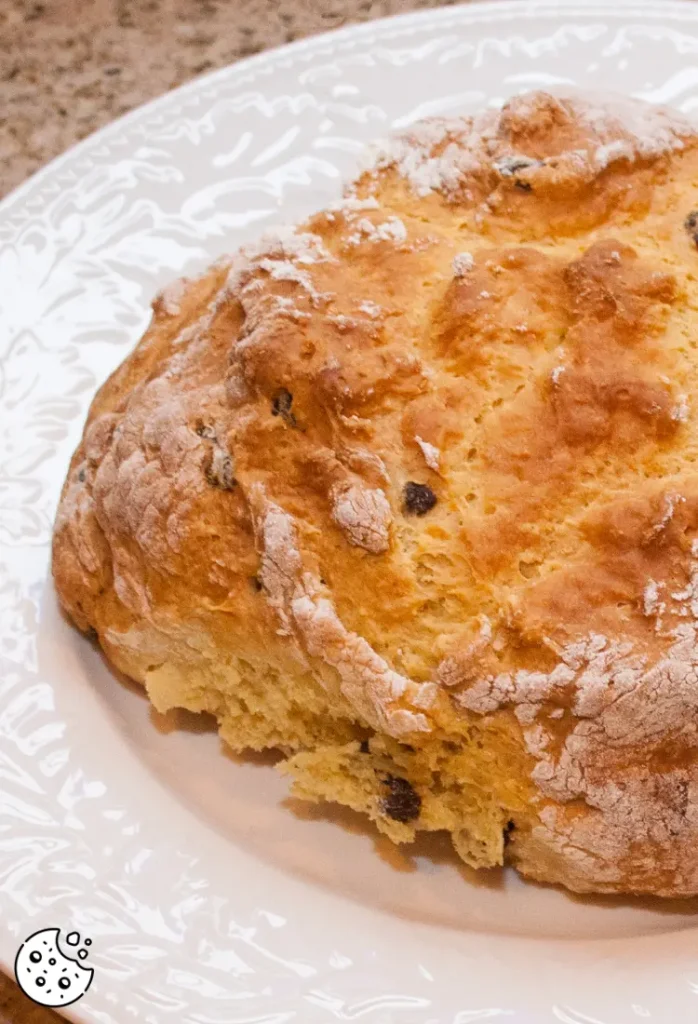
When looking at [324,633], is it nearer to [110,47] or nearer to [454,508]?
[454,508]

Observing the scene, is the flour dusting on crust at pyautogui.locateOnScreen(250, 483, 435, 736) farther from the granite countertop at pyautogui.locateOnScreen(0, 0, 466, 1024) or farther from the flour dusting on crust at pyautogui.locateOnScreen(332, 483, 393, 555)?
the granite countertop at pyautogui.locateOnScreen(0, 0, 466, 1024)

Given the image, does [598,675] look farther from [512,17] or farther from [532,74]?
[512,17]

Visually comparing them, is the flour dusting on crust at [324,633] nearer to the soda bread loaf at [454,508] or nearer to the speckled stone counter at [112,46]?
the soda bread loaf at [454,508]

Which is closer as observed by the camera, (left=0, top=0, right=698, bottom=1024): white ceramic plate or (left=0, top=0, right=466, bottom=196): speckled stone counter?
(left=0, top=0, right=698, bottom=1024): white ceramic plate
